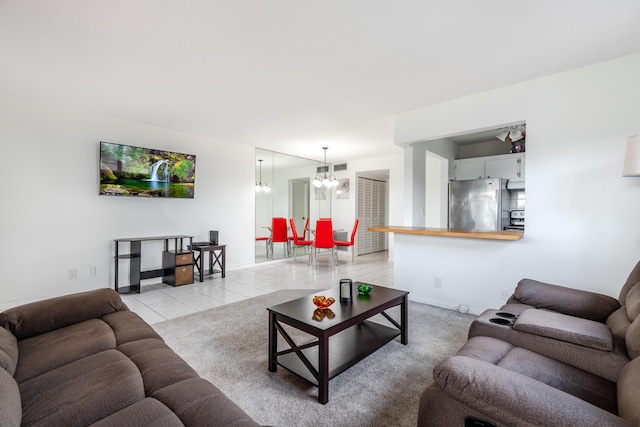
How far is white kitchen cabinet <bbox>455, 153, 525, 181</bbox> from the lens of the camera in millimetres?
4914

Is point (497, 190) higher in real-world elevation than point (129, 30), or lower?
lower

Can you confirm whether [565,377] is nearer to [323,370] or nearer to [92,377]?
[323,370]

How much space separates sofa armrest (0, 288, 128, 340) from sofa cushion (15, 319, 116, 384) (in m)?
0.05

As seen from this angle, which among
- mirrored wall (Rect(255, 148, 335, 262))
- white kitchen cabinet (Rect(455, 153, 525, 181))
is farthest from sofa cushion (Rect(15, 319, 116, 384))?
white kitchen cabinet (Rect(455, 153, 525, 181))

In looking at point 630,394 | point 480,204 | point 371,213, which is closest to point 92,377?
point 630,394

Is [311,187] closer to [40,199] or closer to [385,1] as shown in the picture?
[40,199]

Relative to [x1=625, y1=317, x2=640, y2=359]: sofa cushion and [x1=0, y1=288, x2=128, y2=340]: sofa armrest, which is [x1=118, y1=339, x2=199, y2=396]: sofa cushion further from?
[x1=625, y1=317, x2=640, y2=359]: sofa cushion

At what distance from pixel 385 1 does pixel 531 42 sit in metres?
1.30

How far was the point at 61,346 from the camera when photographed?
4.85 feet

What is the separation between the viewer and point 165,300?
12.2ft

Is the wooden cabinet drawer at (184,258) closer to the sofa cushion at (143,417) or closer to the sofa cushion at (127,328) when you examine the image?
the sofa cushion at (127,328)

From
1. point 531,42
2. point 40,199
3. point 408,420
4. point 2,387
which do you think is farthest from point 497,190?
point 40,199

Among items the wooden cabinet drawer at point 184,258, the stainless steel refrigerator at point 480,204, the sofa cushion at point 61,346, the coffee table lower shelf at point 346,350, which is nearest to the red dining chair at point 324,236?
the stainless steel refrigerator at point 480,204

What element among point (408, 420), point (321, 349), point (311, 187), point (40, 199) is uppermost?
point (311, 187)
